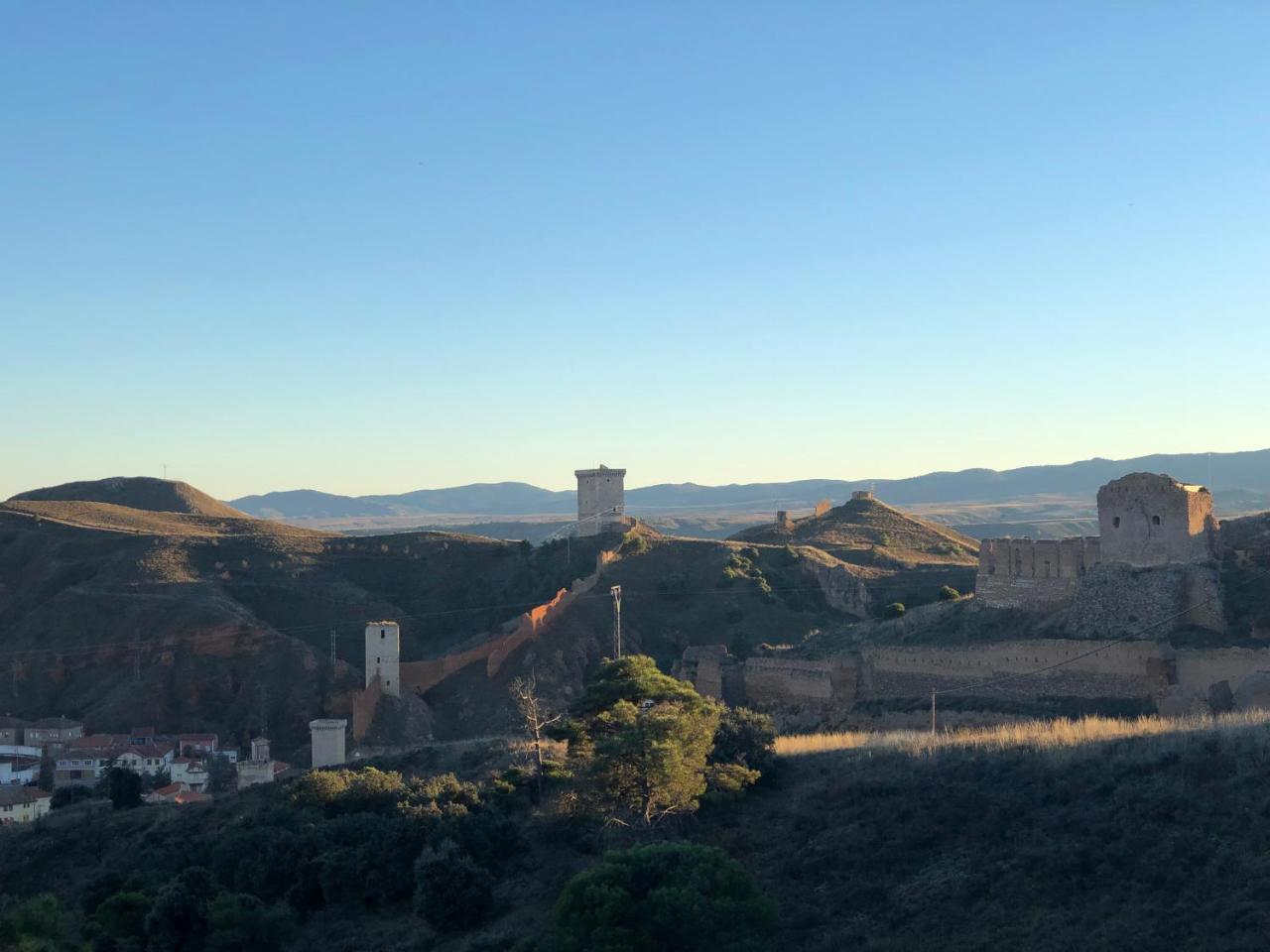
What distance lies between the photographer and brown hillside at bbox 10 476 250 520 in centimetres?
9594

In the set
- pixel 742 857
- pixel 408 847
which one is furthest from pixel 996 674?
pixel 408 847

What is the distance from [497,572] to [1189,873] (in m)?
52.3

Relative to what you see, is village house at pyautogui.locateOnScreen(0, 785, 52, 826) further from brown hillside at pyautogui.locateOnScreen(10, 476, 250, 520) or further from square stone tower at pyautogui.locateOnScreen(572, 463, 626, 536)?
brown hillside at pyautogui.locateOnScreen(10, 476, 250, 520)

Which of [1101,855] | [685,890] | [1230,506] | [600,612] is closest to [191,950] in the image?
[685,890]

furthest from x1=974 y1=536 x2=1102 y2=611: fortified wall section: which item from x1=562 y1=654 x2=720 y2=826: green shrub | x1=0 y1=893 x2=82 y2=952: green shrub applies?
x1=0 y1=893 x2=82 y2=952: green shrub

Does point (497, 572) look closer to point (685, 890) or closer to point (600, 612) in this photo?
point (600, 612)

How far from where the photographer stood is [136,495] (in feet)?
326

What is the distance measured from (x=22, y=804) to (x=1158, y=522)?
3191 cm

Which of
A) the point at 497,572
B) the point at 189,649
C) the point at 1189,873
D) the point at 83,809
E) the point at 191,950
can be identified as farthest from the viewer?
the point at 497,572

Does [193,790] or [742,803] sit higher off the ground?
[742,803]

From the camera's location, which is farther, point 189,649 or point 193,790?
point 189,649

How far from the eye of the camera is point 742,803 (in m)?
23.7

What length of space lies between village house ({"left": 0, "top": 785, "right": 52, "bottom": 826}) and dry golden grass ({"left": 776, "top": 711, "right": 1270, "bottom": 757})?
80.2ft

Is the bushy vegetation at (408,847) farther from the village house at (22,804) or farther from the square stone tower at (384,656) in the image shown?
the square stone tower at (384,656)
